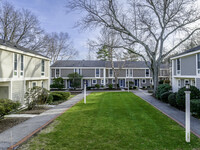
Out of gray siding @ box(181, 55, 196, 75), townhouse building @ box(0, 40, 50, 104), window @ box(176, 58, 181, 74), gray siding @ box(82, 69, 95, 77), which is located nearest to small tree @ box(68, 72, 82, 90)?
gray siding @ box(82, 69, 95, 77)

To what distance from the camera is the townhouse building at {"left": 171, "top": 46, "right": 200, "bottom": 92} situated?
13.4 meters

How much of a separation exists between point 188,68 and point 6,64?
17.3 m

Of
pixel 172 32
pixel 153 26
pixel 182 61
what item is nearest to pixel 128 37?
pixel 153 26

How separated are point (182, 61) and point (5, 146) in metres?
18.0

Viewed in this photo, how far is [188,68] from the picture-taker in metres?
15.2

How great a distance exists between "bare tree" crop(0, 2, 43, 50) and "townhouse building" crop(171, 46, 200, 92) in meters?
25.0

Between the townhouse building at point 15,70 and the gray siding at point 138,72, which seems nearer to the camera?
the townhouse building at point 15,70

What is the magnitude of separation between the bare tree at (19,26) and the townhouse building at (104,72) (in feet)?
28.0

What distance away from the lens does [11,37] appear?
2514cm

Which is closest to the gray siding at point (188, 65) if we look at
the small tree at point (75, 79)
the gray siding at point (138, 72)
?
the gray siding at point (138, 72)

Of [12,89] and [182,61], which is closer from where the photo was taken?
[12,89]

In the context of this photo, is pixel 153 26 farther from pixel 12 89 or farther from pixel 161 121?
pixel 12 89

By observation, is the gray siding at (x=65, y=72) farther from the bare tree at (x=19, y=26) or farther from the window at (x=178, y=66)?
the window at (x=178, y=66)

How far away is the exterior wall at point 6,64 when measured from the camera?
408 inches
